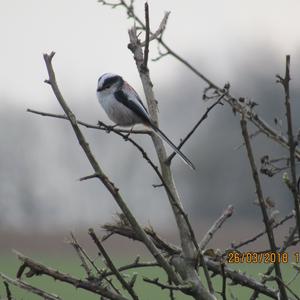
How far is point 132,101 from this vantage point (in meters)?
6.22

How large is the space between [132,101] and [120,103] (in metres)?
0.10

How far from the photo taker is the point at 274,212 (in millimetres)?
2262

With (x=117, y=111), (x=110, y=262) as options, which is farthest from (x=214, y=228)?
(x=117, y=111)

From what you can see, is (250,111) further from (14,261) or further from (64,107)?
(14,261)

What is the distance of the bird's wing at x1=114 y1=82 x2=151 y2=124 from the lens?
6.11 meters

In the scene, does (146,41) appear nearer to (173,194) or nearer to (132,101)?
(173,194)

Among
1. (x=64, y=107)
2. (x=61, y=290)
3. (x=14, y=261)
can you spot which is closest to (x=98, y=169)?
(x=64, y=107)

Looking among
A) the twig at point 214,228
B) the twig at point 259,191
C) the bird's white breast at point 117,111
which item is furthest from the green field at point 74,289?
the twig at point 259,191

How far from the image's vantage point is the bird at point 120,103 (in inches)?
243

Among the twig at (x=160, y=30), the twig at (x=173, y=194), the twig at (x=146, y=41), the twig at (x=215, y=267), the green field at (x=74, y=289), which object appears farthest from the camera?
the green field at (x=74, y=289)

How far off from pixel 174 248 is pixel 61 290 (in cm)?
1586

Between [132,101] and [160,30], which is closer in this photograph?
[160,30]

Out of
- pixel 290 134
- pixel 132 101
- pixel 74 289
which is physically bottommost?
pixel 290 134

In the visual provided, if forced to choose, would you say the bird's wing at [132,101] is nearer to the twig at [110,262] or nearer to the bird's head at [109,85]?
the bird's head at [109,85]
